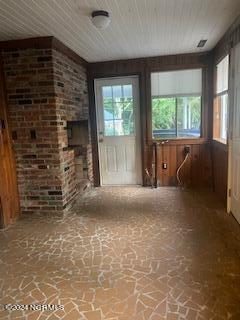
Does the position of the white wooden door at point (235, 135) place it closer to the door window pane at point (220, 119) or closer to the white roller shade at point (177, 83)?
the door window pane at point (220, 119)

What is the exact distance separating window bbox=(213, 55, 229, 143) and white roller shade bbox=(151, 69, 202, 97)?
37 centimetres

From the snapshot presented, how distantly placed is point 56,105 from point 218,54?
252cm

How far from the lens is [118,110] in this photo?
4.53 meters

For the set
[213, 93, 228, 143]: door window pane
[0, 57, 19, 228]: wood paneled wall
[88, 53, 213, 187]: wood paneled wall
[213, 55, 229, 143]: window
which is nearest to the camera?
[0, 57, 19, 228]: wood paneled wall

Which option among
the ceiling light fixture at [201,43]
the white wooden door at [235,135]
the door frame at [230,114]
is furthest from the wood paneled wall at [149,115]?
the white wooden door at [235,135]

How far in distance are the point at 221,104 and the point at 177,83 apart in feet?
2.83

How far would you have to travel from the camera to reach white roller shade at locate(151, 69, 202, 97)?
4.22 m

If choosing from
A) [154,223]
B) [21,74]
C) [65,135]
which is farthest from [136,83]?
[154,223]

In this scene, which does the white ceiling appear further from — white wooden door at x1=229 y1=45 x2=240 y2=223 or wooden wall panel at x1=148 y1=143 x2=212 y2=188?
wooden wall panel at x1=148 y1=143 x2=212 y2=188

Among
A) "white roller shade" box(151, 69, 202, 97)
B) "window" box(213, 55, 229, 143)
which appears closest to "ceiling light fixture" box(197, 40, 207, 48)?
"window" box(213, 55, 229, 143)

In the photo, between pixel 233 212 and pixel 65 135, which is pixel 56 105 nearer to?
pixel 65 135

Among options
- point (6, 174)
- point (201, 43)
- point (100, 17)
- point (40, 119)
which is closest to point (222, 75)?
point (201, 43)

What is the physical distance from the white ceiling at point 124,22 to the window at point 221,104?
42 centimetres

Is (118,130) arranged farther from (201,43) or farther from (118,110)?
(201,43)
